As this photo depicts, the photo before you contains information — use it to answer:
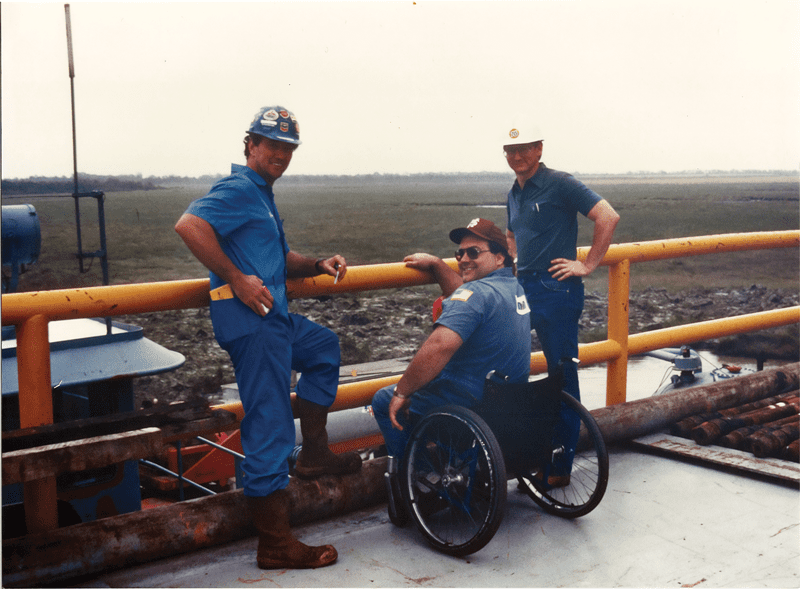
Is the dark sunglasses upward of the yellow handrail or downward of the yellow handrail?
upward

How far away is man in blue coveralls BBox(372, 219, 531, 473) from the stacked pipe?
160cm

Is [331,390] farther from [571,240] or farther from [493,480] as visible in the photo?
[571,240]

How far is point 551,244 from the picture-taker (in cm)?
372

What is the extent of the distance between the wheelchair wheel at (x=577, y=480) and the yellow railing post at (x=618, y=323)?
586 mm

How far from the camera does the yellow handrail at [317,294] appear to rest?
275 centimetres

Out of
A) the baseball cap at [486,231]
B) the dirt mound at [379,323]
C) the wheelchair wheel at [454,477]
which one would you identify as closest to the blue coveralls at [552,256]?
the baseball cap at [486,231]

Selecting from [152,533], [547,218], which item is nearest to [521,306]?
[547,218]

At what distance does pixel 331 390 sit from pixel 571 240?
1.40 meters

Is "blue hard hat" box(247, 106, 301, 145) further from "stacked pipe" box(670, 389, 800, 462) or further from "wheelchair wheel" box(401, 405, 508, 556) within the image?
"stacked pipe" box(670, 389, 800, 462)

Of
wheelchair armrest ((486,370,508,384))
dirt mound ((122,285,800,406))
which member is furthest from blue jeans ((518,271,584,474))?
dirt mound ((122,285,800,406))

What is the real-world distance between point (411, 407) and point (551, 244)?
1122mm

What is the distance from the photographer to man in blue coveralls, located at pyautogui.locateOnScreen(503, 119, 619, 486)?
12.0ft

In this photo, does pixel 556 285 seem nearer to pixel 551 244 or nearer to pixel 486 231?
pixel 551 244

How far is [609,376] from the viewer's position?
459cm
